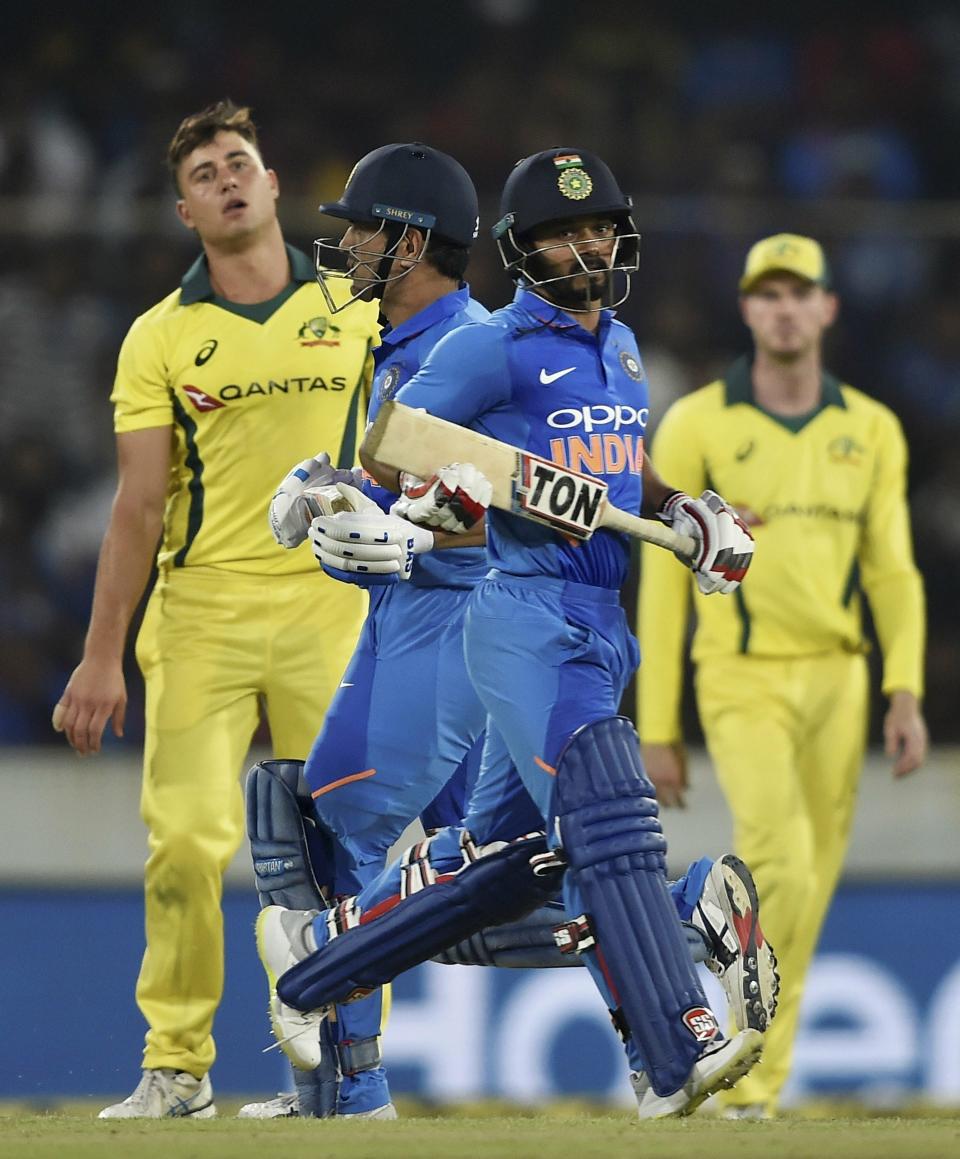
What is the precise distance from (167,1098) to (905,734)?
2.57 meters

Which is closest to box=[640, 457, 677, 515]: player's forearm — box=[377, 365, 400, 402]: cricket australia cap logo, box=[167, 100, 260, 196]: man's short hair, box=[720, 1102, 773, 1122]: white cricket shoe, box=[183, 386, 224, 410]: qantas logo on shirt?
box=[377, 365, 400, 402]: cricket australia cap logo

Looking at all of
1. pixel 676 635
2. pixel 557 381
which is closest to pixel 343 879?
pixel 557 381

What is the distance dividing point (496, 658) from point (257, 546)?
134 cm

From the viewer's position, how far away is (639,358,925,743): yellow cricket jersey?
6.79 metres

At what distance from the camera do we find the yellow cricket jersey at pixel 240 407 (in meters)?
5.54

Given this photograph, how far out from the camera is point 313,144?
10.1m

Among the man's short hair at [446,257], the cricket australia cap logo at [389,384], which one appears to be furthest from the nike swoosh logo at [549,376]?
the man's short hair at [446,257]

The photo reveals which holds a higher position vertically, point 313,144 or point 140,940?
point 313,144

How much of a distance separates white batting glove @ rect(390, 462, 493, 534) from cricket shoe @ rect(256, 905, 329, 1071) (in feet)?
3.31

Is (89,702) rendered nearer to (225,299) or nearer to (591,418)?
(225,299)

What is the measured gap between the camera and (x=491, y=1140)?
3875 mm

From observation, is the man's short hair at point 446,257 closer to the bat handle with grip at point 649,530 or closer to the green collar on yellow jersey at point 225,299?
the green collar on yellow jersey at point 225,299

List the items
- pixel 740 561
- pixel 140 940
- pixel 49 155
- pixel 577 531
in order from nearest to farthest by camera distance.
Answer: pixel 577 531, pixel 740 561, pixel 140 940, pixel 49 155

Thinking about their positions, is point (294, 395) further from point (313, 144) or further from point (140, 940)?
point (313, 144)
